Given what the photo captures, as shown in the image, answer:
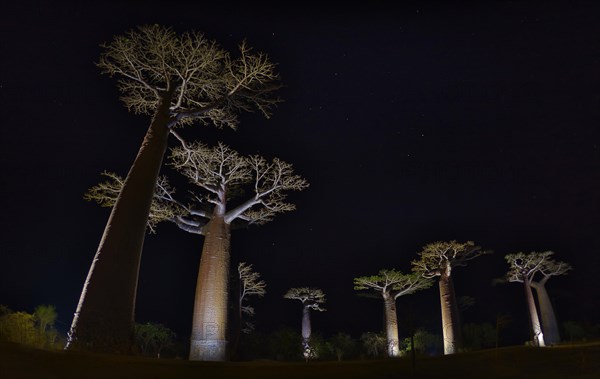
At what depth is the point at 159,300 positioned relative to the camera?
89.0ft

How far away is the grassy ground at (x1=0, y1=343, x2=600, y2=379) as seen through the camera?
3904 mm

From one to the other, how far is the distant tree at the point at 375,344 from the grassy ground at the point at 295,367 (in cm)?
1012

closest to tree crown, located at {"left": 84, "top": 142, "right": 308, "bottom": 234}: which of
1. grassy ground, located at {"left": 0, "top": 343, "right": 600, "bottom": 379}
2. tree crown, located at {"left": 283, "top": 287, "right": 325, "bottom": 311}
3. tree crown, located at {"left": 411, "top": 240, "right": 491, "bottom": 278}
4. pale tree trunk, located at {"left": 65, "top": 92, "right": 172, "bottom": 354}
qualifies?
pale tree trunk, located at {"left": 65, "top": 92, "right": 172, "bottom": 354}

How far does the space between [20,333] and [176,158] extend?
651cm

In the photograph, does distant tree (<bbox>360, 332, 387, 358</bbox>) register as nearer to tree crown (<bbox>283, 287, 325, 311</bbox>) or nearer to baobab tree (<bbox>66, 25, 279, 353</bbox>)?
tree crown (<bbox>283, 287, 325, 311</bbox>)

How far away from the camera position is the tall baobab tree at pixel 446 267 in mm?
17859

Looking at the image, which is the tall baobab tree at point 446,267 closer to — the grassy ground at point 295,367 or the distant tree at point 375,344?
the distant tree at point 375,344

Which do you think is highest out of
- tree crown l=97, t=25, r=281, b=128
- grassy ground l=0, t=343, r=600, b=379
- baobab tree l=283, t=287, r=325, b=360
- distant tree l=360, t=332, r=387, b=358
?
tree crown l=97, t=25, r=281, b=128

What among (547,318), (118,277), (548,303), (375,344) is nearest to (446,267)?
(375,344)

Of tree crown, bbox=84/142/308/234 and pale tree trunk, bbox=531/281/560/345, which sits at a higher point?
tree crown, bbox=84/142/308/234

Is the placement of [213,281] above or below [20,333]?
above

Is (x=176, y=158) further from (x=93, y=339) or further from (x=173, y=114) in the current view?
(x=93, y=339)

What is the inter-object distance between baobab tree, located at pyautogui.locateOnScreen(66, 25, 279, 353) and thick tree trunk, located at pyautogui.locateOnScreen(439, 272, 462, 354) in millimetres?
11638

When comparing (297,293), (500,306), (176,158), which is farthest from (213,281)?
(500,306)
